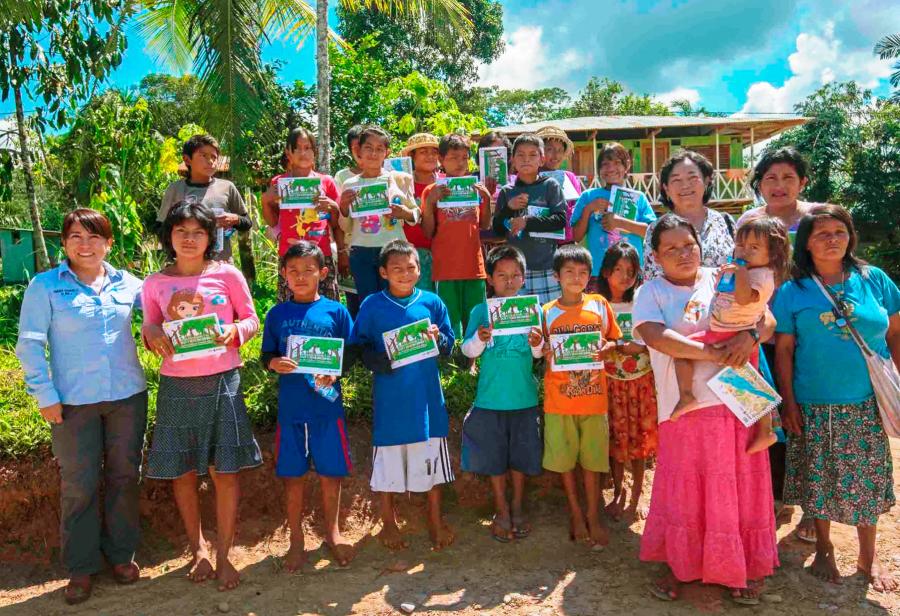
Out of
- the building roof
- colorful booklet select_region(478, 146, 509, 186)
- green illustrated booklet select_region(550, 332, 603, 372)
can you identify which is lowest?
green illustrated booklet select_region(550, 332, 603, 372)

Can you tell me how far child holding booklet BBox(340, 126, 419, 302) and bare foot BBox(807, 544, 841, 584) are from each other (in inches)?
127

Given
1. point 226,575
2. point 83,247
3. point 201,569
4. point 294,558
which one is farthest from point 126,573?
point 83,247

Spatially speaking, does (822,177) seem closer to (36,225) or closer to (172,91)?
(36,225)

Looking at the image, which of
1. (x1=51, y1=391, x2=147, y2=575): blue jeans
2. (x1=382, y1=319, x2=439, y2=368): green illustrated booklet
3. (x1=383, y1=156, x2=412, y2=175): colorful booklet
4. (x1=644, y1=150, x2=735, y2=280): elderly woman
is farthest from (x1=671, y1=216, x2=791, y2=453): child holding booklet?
(x1=51, y1=391, x2=147, y2=575): blue jeans

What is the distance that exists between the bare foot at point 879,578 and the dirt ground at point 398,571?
0.05 m

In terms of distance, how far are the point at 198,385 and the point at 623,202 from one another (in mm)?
3055

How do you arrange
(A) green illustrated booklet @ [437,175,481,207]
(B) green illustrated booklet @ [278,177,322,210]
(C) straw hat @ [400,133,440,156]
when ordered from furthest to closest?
(C) straw hat @ [400,133,440,156], (A) green illustrated booklet @ [437,175,481,207], (B) green illustrated booklet @ [278,177,322,210]

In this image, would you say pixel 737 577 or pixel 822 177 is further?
pixel 822 177

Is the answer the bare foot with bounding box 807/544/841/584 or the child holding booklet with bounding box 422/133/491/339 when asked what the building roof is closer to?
the child holding booklet with bounding box 422/133/491/339

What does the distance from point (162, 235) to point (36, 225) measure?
5675 millimetres

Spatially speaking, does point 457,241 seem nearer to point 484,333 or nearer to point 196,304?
point 484,333

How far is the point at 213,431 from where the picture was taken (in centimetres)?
368

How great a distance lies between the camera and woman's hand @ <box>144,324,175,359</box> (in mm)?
3521

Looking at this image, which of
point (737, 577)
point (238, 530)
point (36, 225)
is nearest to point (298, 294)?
point (238, 530)
